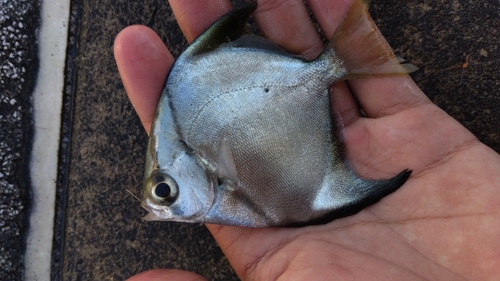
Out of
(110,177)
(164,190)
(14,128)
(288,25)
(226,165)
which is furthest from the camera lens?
(110,177)

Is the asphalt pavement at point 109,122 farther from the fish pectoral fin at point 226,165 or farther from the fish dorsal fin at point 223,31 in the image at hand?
the fish pectoral fin at point 226,165

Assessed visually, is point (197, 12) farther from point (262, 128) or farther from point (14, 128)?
point (14, 128)

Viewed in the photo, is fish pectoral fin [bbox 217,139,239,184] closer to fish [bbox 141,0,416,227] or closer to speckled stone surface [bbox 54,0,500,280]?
fish [bbox 141,0,416,227]

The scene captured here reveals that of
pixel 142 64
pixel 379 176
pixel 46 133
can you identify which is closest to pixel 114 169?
pixel 46 133

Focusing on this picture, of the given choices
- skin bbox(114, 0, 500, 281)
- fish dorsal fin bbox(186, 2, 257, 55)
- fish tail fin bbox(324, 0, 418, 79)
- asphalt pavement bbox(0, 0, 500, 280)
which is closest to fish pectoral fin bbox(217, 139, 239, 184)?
skin bbox(114, 0, 500, 281)

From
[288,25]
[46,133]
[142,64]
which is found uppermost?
[288,25]

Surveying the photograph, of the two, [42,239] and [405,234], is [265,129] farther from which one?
[42,239]

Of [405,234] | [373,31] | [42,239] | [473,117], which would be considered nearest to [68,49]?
[42,239]
